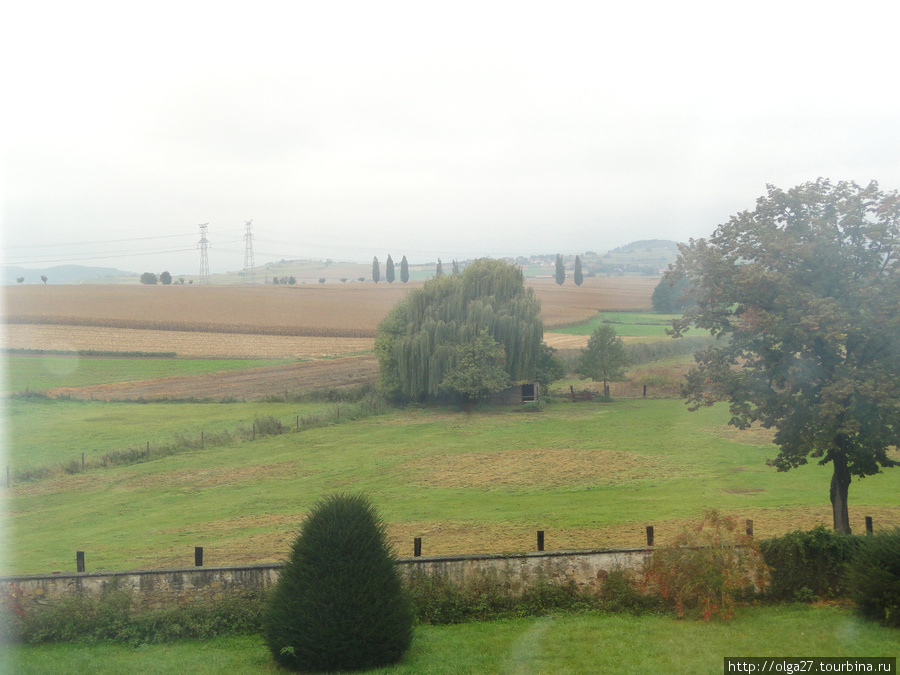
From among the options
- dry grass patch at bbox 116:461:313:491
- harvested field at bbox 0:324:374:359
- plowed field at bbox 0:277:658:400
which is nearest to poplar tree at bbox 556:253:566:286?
plowed field at bbox 0:277:658:400

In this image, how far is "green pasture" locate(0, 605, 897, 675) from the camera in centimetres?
848

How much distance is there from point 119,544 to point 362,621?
1334 cm

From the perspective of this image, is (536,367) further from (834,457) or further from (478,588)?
(478,588)

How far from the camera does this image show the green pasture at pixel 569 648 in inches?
334

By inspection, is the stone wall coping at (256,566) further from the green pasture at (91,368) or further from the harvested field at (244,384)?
the green pasture at (91,368)

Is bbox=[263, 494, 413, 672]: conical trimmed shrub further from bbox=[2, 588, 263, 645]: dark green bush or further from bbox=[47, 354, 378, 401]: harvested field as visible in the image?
bbox=[47, 354, 378, 401]: harvested field

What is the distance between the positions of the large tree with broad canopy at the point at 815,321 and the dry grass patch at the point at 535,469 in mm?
10555

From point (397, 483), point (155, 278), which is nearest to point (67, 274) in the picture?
point (155, 278)

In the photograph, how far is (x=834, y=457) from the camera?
15.5m

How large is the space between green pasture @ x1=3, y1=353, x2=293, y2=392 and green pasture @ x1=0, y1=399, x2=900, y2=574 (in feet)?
16.2

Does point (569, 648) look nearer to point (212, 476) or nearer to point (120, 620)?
point (120, 620)

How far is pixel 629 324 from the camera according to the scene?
81562 millimetres

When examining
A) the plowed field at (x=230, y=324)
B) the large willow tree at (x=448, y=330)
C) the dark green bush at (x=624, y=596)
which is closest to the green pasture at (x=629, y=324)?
the plowed field at (x=230, y=324)

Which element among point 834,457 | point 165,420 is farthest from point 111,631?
point 165,420
